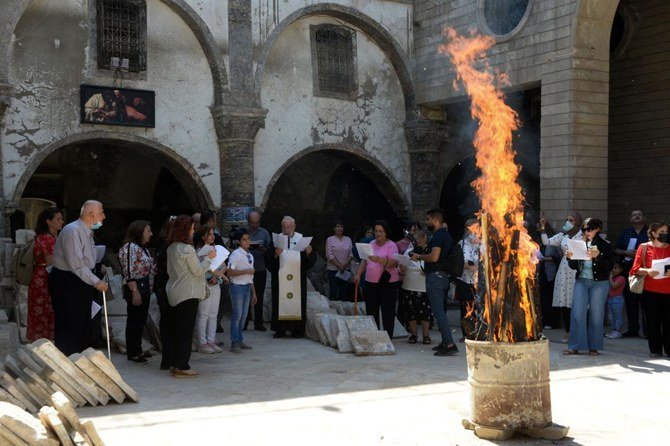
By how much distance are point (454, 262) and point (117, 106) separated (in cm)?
742

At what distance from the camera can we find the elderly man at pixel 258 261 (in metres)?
11.9

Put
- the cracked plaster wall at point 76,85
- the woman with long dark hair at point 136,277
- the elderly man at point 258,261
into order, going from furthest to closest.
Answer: the cracked plaster wall at point 76,85 < the elderly man at point 258,261 < the woman with long dark hair at point 136,277

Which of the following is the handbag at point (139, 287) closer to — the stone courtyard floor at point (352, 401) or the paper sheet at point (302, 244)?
the stone courtyard floor at point (352, 401)

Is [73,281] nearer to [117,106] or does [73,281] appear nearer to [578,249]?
[578,249]

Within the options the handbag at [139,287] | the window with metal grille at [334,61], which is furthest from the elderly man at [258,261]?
the window with metal grille at [334,61]

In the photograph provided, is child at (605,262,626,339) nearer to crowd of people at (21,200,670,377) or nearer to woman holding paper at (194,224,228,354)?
crowd of people at (21,200,670,377)

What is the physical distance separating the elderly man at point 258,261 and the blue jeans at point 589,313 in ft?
15.3

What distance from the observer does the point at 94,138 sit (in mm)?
14000

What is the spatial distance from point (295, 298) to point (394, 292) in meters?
1.43

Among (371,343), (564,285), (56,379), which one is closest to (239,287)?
(371,343)

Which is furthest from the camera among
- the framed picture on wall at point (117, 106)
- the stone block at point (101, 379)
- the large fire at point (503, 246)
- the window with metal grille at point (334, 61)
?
the window with metal grille at point (334, 61)

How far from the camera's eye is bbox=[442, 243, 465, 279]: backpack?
9.85 metres

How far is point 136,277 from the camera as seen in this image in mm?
8750

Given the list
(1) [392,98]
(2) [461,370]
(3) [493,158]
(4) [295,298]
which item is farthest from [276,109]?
(3) [493,158]
